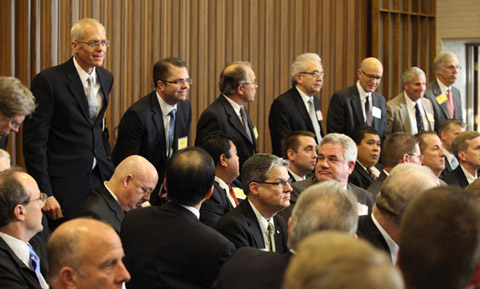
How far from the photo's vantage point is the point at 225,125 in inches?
200

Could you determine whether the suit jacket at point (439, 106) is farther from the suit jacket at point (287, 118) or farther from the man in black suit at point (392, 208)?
the man in black suit at point (392, 208)

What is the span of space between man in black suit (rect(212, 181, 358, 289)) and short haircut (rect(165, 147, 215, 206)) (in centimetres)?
70

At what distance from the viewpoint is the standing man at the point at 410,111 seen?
6.71 metres

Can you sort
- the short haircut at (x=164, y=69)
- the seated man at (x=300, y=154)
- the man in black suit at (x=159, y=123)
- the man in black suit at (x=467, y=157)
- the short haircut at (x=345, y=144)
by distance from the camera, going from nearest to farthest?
1. the short haircut at (x=345, y=144)
2. the man in black suit at (x=159, y=123)
3. the short haircut at (x=164, y=69)
4. the seated man at (x=300, y=154)
5. the man in black suit at (x=467, y=157)

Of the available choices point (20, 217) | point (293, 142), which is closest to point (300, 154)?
point (293, 142)

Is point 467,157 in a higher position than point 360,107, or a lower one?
lower

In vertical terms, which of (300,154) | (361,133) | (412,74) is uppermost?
(412,74)

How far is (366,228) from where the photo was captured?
9.72 feet

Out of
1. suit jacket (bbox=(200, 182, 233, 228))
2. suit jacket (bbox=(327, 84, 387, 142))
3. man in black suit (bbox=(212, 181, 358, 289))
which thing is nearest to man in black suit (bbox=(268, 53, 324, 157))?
suit jacket (bbox=(327, 84, 387, 142))

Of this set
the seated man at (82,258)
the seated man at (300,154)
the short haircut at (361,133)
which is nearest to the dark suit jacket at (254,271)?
the seated man at (82,258)

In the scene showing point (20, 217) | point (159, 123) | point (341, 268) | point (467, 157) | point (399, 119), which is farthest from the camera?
point (399, 119)

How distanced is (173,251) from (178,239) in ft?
0.17

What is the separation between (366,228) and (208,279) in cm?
71

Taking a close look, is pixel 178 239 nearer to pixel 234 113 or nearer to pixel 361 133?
pixel 234 113
